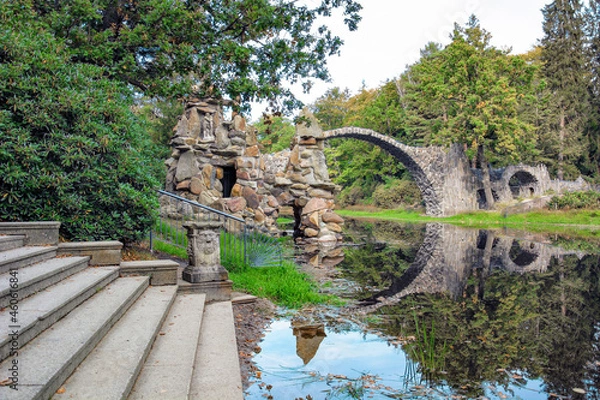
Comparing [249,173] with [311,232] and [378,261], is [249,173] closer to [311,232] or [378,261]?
[311,232]

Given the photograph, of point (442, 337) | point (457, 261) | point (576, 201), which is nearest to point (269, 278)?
point (442, 337)

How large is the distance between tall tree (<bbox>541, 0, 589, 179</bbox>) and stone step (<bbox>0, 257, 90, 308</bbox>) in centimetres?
3554

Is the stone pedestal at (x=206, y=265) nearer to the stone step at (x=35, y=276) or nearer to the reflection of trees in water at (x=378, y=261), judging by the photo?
the stone step at (x=35, y=276)

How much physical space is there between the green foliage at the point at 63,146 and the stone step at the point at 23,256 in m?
0.87

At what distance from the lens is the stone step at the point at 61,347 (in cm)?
235

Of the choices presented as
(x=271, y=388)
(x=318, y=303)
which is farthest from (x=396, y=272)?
(x=271, y=388)

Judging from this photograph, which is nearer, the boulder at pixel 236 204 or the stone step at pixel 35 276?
the stone step at pixel 35 276

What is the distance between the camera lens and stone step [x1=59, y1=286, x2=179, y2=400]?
102 inches

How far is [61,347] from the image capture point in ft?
9.37

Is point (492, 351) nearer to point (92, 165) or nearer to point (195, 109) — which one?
point (92, 165)

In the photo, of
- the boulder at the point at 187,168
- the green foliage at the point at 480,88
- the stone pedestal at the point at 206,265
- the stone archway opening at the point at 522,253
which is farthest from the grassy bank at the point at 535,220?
the stone pedestal at the point at 206,265

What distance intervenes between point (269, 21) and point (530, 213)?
22801 mm

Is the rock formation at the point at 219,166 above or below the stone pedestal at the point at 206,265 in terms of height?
above

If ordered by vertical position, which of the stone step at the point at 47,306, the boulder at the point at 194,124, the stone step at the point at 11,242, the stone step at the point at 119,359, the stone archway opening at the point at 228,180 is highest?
the boulder at the point at 194,124
